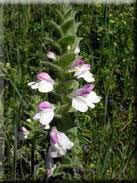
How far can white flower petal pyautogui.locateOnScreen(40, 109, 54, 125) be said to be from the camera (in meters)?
A: 0.83

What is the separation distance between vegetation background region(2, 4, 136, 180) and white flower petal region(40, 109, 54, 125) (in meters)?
0.42

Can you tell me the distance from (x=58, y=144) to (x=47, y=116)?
0.06 metres

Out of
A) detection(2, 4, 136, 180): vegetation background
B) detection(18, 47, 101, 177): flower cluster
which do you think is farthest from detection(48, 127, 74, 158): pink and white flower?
detection(2, 4, 136, 180): vegetation background

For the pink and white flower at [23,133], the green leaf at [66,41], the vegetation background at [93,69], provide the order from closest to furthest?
the green leaf at [66,41] < the pink and white flower at [23,133] < the vegetation background at [93,69]

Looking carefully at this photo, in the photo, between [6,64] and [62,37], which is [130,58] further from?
[62,37]

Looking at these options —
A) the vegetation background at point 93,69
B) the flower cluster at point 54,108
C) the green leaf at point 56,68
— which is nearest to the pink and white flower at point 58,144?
the flower cluster at point 54,108

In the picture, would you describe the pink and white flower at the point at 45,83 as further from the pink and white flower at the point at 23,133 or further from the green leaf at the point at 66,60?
the pink and white flower at the point at 23,133

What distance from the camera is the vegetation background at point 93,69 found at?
1339 mm

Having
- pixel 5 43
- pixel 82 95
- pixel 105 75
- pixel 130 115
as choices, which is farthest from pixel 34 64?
pixel 82 95

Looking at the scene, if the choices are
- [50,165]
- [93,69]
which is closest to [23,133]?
[50,165]

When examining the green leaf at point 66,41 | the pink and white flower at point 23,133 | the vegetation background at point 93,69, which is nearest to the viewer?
the green leaf at point 66,41

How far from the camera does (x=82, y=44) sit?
180cm

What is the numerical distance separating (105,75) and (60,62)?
2.86ft

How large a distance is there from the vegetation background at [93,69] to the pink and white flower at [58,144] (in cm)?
39
